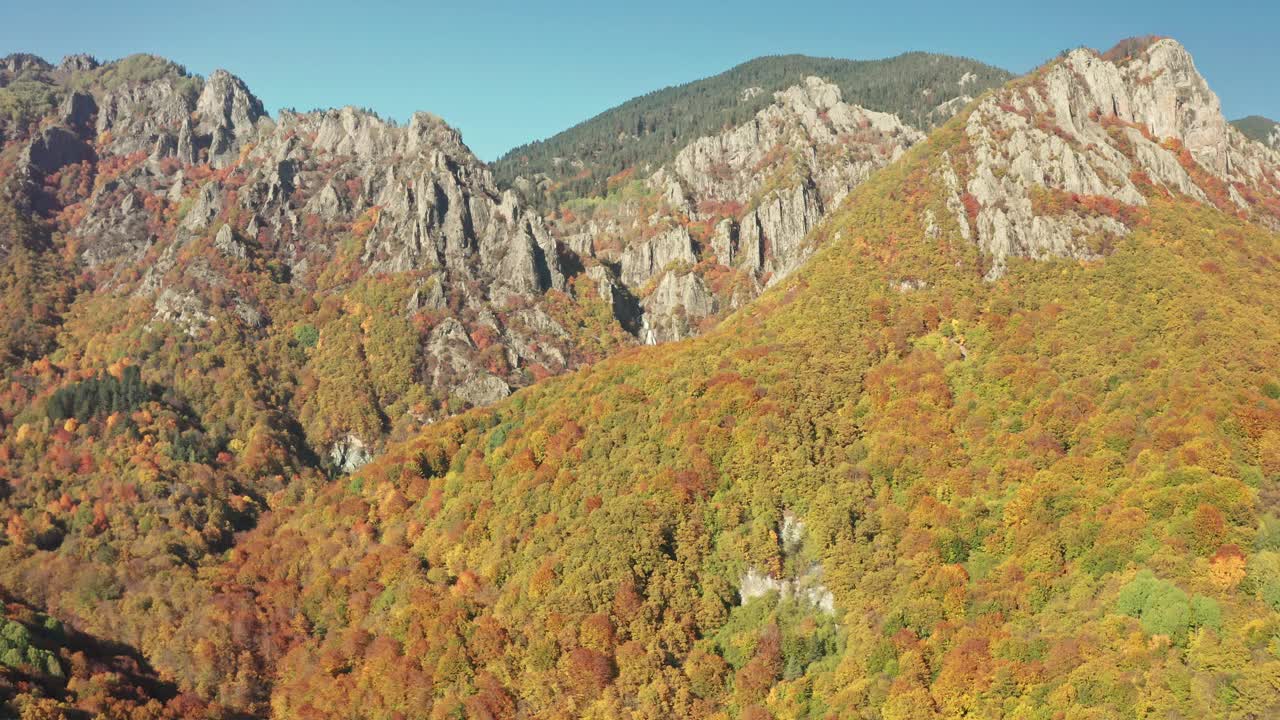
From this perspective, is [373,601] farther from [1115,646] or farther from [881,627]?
[1115,646]

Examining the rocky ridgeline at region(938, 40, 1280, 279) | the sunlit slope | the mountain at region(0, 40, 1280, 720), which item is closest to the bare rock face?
the mountain at region(0, 40, 1280, 720)

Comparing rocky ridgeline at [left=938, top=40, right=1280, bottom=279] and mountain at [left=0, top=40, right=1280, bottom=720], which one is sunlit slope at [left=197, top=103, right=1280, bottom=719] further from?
rocky ridgeline at [left=938, top=40, right=1280, bottom=279]

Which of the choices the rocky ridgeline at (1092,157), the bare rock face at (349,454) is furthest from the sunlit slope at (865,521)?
the bare rock face at (349,454)

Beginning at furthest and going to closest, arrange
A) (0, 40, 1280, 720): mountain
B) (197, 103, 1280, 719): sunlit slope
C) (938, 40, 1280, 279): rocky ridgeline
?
1. (938, 40, 1280, 279): rocky ridgeline
2. (0, 40, 1280, 720): mountain
3. (197, 103, 1280, 719): sunlit slope

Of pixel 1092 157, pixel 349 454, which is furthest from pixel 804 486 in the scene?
pixel 349 454

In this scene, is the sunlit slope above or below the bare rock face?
below


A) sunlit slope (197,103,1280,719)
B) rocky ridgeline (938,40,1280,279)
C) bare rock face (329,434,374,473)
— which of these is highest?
rocky ridgeline (938,40,1280,279)

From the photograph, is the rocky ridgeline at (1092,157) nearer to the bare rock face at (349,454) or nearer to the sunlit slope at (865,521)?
the sunlit slope at (865,521)
